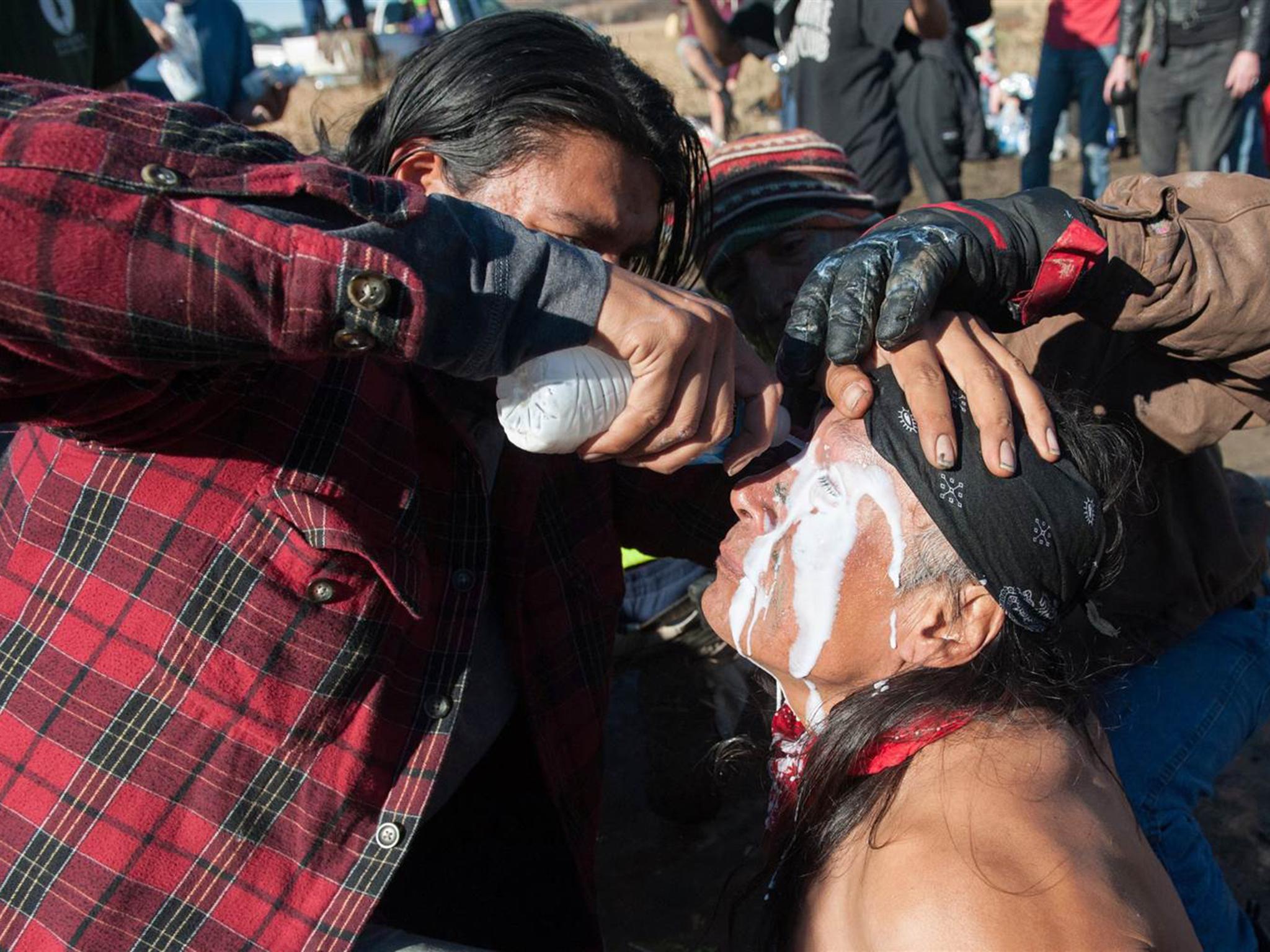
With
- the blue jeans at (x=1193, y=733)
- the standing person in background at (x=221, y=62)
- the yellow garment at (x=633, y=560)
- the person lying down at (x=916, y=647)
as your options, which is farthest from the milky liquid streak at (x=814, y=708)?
the standing person in background at (x=221, y=62)

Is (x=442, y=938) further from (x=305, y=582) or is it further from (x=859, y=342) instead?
(x=859, y=342)

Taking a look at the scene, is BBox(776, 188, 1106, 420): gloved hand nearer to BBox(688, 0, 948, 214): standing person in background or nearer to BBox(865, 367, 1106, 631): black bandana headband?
BBox(865, 367, 1106, 631): black bandana headband

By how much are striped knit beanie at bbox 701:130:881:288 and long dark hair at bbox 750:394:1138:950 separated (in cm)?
129

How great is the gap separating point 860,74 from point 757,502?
3.32 m

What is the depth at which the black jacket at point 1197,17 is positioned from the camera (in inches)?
211

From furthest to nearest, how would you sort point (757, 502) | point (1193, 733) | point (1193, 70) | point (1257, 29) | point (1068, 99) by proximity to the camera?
point (1068, 99) < point (1193, 70) < point (1257, 29) < point (1193, 733) < point (757, 502)

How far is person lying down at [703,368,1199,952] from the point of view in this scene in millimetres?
1548

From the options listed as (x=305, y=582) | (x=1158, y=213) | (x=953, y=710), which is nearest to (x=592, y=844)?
(x=953, y=710)

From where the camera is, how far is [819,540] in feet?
5.77

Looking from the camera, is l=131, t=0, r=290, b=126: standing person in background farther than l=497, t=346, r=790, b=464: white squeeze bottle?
Yes

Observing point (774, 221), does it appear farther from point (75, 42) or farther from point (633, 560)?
point (75, 42)

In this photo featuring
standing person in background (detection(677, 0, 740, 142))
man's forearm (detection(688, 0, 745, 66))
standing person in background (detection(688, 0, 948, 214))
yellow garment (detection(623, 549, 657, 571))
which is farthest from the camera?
standing person in background (detection(677, 0, 740, 142))

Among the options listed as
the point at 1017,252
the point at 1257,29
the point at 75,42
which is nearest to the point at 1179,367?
the point at 1017,252

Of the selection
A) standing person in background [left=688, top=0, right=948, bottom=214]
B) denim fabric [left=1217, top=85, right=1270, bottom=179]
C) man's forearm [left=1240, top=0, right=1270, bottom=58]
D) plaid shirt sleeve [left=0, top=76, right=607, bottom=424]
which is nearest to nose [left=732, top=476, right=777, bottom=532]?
plaid shirt sleeve [left=0, top=76, right=607, bottom=424]
